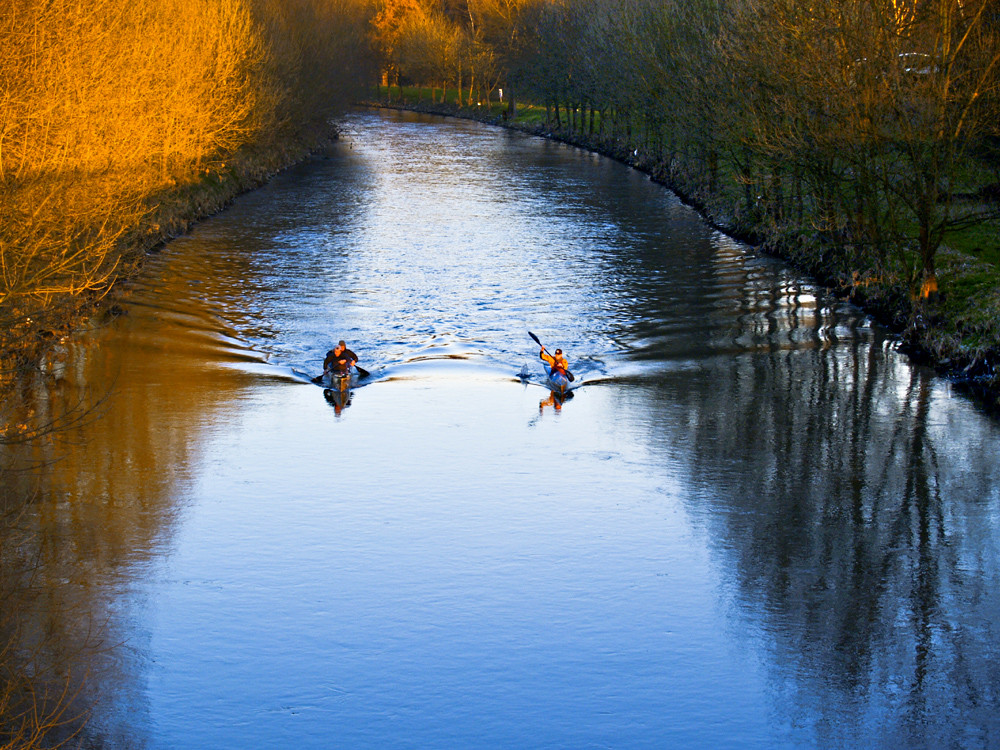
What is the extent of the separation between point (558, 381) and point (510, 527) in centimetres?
725

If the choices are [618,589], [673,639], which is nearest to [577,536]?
[618,589]

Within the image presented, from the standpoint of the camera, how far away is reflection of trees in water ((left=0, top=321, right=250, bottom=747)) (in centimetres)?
1310

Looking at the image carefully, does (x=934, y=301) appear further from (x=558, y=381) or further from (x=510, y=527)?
(x=510, y=527)

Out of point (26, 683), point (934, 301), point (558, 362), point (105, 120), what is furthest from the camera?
point (934, 301)

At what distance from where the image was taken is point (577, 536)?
16703mm

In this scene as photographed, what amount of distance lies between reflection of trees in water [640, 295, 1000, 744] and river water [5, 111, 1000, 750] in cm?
6

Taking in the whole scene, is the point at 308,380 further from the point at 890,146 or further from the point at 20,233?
the point at 890,146

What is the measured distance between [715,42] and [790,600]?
27349 mm

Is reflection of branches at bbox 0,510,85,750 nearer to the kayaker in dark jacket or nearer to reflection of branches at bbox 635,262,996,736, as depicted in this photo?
reflection of branches at bbox 635,262,996,736

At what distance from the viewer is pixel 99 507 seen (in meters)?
17.6

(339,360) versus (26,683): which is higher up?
(339,360)

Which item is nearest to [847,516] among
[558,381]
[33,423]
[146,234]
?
[558,381]

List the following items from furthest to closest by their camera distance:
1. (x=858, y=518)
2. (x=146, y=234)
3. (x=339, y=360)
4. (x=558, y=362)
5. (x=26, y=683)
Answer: (x=146, y=234) → (x=339, y=360) → (x=558, y=362) → (x=858, y=518) → (x=26, y=683)

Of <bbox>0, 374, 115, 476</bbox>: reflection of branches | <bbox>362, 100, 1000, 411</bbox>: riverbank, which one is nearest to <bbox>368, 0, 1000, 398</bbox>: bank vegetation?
<bbox>362, 100, 1000, 411</bbox>: riverbank
